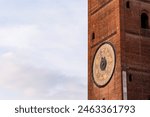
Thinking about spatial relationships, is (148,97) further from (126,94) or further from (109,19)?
(109,19)

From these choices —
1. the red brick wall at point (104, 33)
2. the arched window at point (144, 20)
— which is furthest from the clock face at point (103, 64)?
the arched window at point (144, 20)

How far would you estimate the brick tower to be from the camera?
1087 inches

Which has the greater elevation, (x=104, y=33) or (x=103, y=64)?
(x=104, y=33)

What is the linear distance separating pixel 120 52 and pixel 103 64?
74.0 inches

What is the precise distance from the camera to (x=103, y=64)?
29.3 meters

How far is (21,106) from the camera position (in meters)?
15.4

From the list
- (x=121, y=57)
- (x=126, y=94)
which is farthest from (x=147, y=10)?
(x=126, y=94)

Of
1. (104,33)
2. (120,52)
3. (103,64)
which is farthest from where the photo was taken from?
(104,33)

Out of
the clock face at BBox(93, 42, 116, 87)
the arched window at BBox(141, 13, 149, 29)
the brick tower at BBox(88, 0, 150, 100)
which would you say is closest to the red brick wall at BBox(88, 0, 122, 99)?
the brick tower at BBox(88, 0, 150, 100)

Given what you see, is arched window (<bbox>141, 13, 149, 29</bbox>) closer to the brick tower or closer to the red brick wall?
the brick tower

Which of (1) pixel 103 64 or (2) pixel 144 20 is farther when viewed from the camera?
(2) pixel 144 20

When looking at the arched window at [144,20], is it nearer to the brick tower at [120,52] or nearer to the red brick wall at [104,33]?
the brick tower at [120,52]

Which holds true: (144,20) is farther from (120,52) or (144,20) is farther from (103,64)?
(103,64)

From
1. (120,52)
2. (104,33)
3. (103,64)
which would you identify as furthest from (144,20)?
(103,64)
